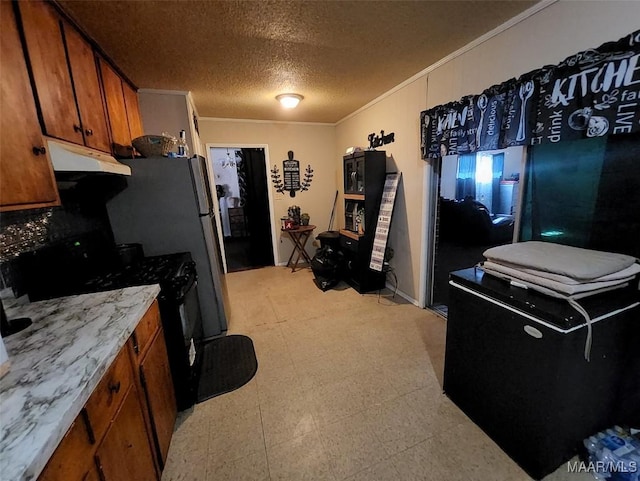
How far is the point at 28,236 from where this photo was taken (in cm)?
152

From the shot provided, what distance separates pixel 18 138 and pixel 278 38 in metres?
1.60

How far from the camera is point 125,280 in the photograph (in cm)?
165

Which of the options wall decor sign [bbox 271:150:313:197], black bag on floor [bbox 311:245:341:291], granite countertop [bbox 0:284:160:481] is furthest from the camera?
wall decor sign [bbox 271:150:313:197]

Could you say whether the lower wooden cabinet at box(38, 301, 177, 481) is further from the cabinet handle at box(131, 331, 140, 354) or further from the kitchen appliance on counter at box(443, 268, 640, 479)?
the kitchen appliance on counter at box(443, 268, 640, 479)

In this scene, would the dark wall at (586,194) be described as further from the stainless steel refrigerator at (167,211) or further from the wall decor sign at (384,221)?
the stainless steel refrigerator at (167,211)

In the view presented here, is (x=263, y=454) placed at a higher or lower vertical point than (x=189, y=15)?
lower

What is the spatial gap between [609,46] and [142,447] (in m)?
2.92

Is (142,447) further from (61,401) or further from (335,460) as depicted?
(335,460)

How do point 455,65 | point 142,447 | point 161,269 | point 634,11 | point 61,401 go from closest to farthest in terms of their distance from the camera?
point 61,401 → point 142,447 → point 634,11 → point 161,269 → point 455,65

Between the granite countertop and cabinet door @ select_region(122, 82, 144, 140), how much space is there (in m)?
1.82

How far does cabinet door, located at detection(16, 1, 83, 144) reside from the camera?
4.14ft

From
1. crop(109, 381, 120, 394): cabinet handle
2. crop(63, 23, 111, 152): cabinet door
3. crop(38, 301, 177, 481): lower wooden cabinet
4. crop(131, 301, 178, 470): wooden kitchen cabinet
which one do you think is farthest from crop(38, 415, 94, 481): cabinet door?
crop(63, 23, 111, 152): cabinet door

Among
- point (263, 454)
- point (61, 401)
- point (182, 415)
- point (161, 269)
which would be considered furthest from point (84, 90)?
point (263, 454)

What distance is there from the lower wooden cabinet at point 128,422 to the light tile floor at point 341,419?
0.94 ft
